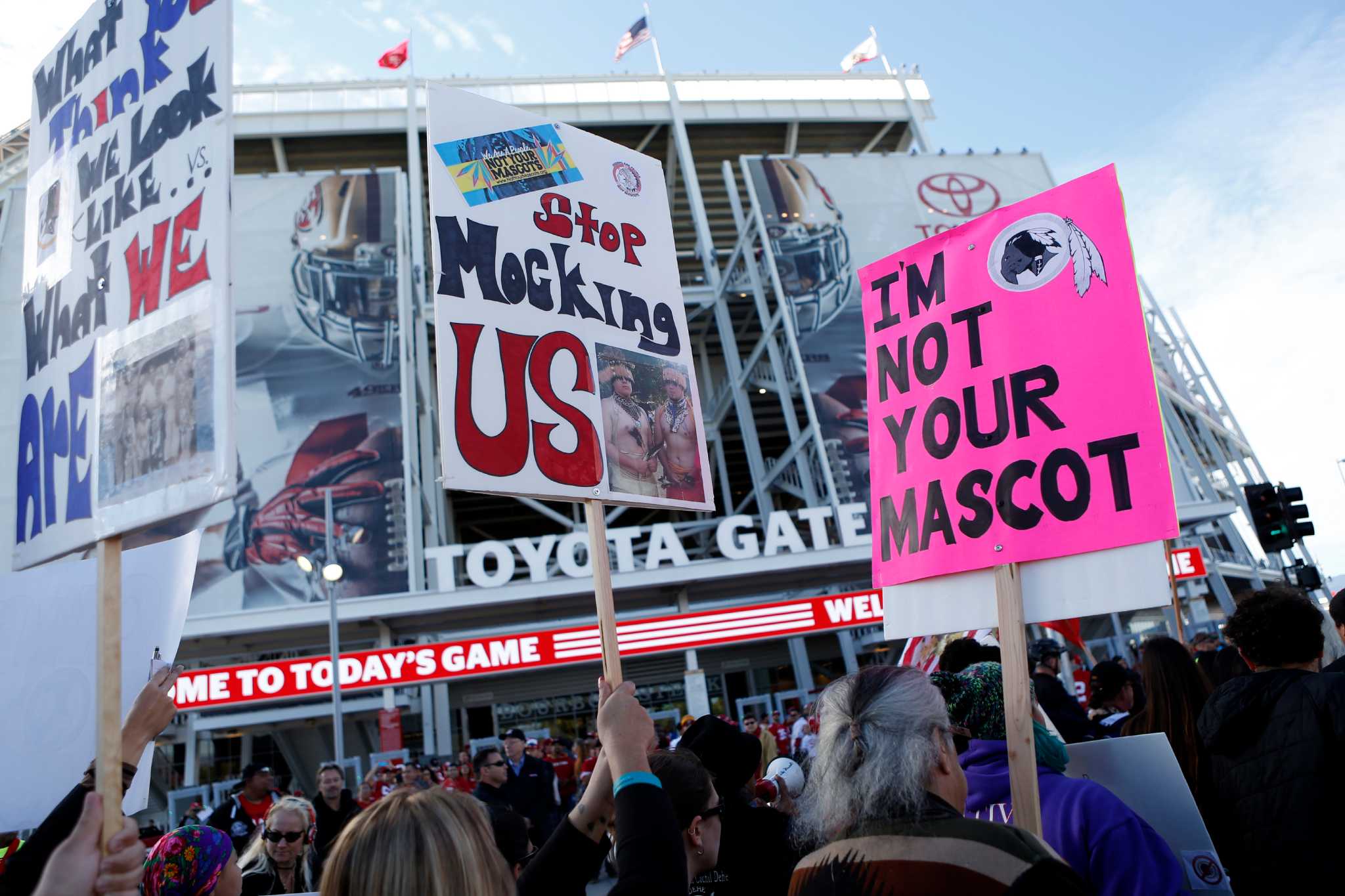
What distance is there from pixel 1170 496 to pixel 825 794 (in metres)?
1.61

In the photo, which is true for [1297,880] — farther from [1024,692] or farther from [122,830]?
[122,830]

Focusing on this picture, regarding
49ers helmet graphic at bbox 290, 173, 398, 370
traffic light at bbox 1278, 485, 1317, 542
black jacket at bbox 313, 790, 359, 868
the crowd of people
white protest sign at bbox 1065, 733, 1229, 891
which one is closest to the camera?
the crowd of people

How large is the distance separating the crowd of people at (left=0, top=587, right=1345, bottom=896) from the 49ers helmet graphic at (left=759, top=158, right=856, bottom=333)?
24.9m

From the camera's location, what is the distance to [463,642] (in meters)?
19.5

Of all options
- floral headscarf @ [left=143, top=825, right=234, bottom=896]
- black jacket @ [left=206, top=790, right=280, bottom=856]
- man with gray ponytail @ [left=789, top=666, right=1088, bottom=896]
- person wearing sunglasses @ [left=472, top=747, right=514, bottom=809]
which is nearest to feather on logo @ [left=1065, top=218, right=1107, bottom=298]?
man with gray ponytail @ [left=789, top=666, right=1088, bottom=896]

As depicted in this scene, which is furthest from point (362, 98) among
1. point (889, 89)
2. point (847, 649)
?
point (847, 649)

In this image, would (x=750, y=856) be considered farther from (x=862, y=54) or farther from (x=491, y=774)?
(x=862, y=54)

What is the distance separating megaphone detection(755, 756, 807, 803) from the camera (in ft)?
13.1

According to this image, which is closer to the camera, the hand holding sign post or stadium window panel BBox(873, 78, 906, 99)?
the hand holding sign post

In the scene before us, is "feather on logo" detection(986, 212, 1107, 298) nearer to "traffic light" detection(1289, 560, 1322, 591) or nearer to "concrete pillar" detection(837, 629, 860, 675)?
"traffic light" detection(1289, 560, 1322, 591)

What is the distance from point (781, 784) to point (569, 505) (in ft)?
108

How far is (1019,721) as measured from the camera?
2.60 meters

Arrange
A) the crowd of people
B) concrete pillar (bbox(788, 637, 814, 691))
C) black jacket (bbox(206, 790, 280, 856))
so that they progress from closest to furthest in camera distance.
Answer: the crowd of people
black jacket (bbox(206, 790, 280, 856))
concrete pillar (bbox(788, 637, 814, 691))

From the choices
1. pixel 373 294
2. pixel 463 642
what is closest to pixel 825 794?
pixel 463 642
